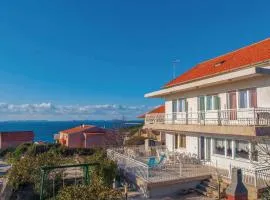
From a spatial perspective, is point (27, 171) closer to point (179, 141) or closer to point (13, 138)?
point (179, 141)

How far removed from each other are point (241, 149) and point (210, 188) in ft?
11.8

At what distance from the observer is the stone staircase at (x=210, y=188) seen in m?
16.4

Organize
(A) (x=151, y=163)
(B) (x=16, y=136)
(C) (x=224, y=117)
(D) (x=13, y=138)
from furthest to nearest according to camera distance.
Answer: (B) (x=16, y=136) → (D) (x=13, y=138) → (A) (x=151, y=163) → (C) (x=224, y=117)

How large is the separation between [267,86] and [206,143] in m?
7.81

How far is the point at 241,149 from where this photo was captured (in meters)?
18.7

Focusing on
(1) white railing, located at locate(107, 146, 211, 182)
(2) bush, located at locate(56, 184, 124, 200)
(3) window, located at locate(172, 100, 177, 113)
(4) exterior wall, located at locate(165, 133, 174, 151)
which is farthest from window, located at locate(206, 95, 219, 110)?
(2) bush, located at locate(56, 184, 124, 200)

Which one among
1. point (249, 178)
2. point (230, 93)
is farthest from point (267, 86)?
point (249, 178)

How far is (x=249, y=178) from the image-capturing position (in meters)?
15.7

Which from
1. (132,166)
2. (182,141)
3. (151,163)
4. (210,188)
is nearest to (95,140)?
(182,141)

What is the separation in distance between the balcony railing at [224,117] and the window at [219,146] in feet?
5.97

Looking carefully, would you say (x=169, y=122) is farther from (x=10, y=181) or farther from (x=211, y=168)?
(x=10, y=181)

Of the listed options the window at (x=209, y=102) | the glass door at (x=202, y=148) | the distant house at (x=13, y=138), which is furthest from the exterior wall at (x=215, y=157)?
the distant house at (x=13, y=138)

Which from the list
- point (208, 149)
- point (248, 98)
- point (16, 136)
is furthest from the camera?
point (16, 136)

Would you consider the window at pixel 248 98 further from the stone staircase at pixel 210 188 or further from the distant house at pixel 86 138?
the distant house at pixel 86 138
